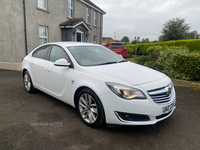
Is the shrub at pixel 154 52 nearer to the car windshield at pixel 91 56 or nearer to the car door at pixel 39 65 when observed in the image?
the car windshield at pixel 91 56

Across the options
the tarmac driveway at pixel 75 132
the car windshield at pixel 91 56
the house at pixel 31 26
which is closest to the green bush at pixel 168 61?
the tarmac driveway at pixel 75 132

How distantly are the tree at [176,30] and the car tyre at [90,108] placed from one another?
109ft

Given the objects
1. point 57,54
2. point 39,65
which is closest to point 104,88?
point 57,54

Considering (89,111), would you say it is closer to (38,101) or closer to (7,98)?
(38,101)

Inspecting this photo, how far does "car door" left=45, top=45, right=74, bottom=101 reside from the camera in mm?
3425

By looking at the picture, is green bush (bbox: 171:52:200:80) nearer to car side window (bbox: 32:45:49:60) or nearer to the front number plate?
the front number plate

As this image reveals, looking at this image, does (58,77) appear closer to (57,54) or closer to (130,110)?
(57,54)

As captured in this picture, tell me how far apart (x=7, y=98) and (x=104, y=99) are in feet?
10.8

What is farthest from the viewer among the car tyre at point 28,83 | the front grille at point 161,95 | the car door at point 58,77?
the car tyre at point 28,83

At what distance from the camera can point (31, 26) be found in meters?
10.8

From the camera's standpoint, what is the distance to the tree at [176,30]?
32.0 m

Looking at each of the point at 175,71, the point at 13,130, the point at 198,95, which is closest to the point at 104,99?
the point at 13,130

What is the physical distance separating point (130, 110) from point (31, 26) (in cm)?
1028

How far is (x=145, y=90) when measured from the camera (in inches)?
103
